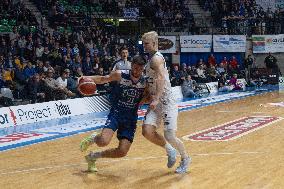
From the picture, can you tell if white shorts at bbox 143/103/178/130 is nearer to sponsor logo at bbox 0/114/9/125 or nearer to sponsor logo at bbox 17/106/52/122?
sponsor logo at bbox 0/114/9/125

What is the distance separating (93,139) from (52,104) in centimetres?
813

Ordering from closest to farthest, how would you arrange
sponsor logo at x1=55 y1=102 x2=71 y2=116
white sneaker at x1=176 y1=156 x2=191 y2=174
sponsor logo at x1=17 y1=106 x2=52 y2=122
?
white sneaker at x1=176 y1=156 x2=191 y2=174
sponsor logo at x1=17 y1=106 x2=52 y2=122
sponsor logo at x1=55 y1=102 x2=71 y2=116

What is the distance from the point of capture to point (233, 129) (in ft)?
43.4

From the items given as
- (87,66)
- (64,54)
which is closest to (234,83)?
(87,66)

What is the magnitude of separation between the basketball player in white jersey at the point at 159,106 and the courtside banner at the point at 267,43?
22903 millimetres

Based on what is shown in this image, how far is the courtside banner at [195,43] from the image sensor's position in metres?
29.5

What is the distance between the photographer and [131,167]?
870 centimetres

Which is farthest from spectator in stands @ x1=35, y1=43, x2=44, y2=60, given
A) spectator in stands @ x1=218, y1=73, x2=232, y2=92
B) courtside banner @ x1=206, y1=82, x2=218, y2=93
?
spectator in stands @ x1=218, y1=73, x2=232, y2=92

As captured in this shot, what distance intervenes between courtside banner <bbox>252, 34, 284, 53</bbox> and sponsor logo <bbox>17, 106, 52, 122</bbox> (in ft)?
56.2

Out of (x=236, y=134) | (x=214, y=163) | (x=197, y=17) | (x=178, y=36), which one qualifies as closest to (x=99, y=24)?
(x=178, y=36)

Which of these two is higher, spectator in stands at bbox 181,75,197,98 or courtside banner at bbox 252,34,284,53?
courtside banner at bbox 252,34,284,53

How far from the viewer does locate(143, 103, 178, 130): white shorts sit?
7.98 metres

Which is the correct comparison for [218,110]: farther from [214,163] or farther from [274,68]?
[274,68]

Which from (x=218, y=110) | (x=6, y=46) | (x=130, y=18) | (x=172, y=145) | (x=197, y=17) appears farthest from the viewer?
(x=197, y=17)
